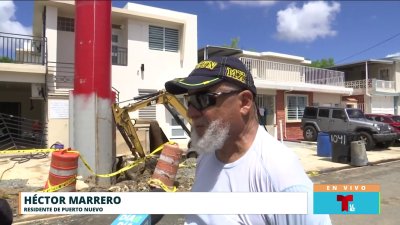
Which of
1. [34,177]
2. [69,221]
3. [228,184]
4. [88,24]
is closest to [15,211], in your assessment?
[69,221]

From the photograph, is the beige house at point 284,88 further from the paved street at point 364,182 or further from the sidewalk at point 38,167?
the paved street at point 364,182

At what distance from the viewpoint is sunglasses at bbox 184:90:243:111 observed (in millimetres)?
1916

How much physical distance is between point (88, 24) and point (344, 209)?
27.3ft

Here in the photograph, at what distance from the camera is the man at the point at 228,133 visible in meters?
1.81

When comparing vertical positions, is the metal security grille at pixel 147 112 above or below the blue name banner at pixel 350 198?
above

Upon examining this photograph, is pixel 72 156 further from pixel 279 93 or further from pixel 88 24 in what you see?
pixel 279 93

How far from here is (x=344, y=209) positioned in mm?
2246

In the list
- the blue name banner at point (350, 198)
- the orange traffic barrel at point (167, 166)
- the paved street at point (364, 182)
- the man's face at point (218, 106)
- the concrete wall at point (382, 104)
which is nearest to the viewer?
the man's face at point (218, 106)

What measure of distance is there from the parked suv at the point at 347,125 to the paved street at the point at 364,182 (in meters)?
3.50

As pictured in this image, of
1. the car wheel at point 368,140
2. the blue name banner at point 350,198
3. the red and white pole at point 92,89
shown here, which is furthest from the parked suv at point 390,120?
the blue name banner at point 350,198

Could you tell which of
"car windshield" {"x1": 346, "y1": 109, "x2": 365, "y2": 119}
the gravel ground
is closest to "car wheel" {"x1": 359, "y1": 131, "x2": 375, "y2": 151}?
"car windshield" {"x1": 346, "y1": 109, "x2": 365, "y2": 119}

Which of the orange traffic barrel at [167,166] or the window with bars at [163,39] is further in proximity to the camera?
the window with bars at [163,39]

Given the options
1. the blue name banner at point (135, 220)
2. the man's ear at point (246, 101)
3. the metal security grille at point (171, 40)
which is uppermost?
the metal security grille at point (171, 40)

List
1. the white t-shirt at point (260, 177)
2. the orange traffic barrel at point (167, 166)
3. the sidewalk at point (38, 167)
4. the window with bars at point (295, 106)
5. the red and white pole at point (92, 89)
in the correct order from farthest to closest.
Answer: the window with bars at point (295, 106)
the sidewalk at point (38, 167)
the red and white pole at point (92, 89)
the orange traffic barrel at point (167, 166)
the white t-shirt at point (260, 177)
